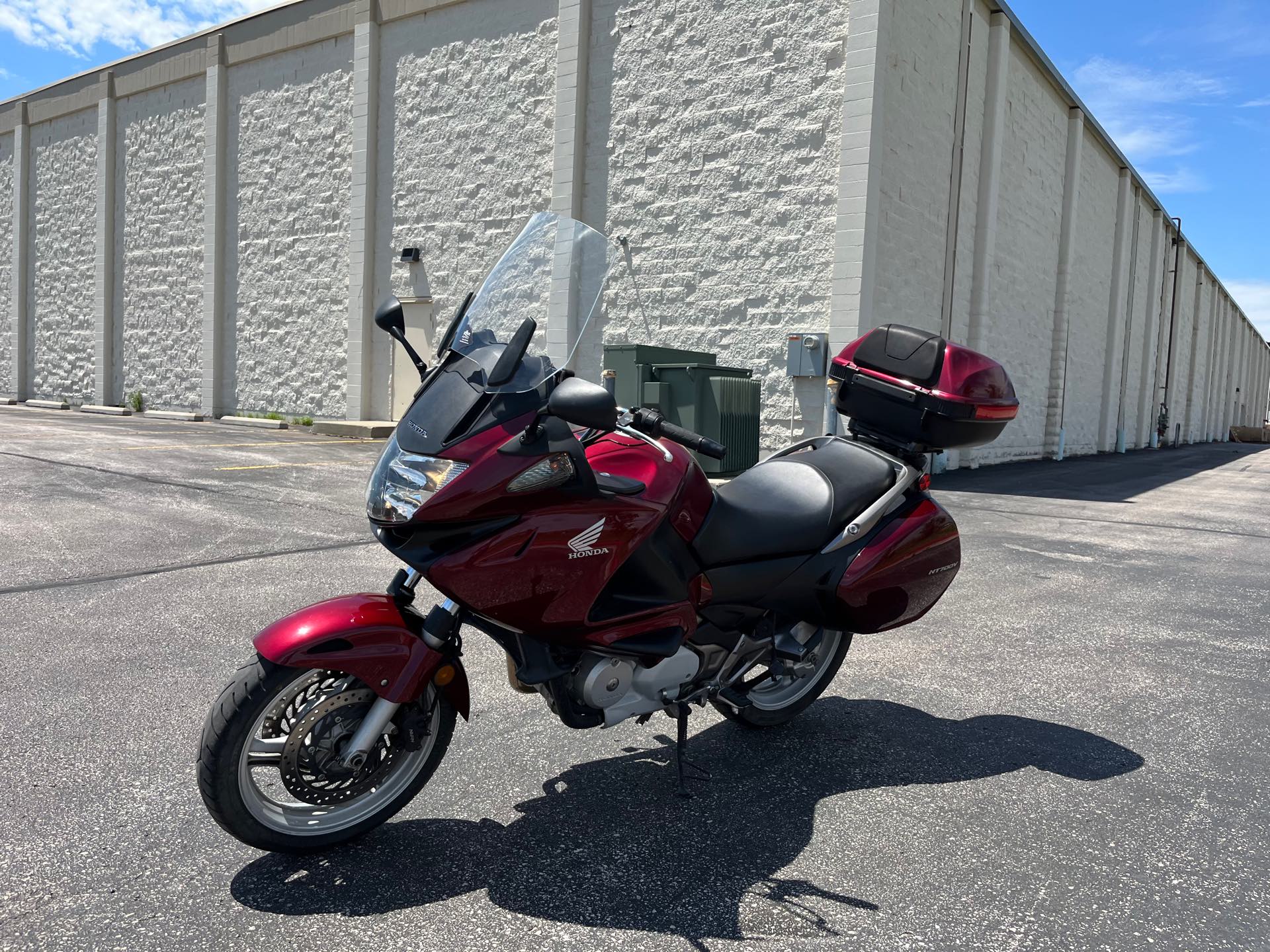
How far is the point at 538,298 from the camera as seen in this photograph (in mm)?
2959

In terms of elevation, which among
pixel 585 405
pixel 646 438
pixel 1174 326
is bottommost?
pixel 646 438

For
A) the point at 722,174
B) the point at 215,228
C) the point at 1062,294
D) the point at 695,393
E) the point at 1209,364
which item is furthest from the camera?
the point at 1209,364

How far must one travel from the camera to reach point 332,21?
19.1 m

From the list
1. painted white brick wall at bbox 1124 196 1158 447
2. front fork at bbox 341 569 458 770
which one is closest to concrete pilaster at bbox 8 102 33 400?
front fork at bbox 341 569 458 770

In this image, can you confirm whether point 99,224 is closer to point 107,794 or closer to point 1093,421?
point 107,794

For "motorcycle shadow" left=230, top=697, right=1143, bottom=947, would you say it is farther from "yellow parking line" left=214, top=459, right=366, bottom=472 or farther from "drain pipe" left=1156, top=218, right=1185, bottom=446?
"drain pipe" left=1156, top=218, right=1185, bottom=446

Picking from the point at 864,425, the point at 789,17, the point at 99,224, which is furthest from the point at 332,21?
Answer: the point at 864,425

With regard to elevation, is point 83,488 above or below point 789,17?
below

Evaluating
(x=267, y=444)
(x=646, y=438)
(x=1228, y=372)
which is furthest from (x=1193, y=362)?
(x=646, y=438)

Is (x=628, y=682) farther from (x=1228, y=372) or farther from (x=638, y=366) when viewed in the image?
(x=1228, y=372)

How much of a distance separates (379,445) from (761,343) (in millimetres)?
6533

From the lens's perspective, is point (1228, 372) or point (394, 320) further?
point (1228, 372)

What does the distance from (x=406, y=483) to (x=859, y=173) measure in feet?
38.6

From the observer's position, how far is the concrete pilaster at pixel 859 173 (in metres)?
12.8
